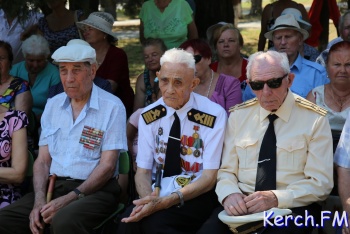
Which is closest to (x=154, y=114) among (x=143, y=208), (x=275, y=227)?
(x=143, y=208)

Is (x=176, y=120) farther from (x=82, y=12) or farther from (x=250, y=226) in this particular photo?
(x=82, y=12)

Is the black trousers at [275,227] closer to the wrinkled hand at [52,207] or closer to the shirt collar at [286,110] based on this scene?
the shirt collar at [286,110]

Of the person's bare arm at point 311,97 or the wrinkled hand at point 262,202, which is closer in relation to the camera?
the wrinkled hand at point 262,202

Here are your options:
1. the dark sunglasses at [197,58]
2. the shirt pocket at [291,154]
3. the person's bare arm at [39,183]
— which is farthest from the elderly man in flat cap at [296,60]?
the person's bare arm at [39,183]

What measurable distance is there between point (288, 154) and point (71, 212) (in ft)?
5.05

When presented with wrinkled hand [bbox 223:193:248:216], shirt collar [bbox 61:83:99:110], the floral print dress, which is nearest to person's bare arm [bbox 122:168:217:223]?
wrinkled hand [bbox 223:193:248:216]

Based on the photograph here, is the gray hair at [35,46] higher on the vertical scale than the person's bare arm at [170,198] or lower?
higher

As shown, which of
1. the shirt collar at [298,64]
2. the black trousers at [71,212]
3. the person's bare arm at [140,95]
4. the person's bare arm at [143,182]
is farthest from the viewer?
the person's bare arm at [140,95]

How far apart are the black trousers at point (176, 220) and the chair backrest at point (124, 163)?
63cm

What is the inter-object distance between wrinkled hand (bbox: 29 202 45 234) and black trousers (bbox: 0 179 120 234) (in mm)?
110

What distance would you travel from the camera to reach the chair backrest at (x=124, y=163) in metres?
5.05

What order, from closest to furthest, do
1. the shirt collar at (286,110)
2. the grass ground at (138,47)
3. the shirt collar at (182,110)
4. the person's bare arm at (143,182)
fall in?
the shirt collar at (286,110) → the person's bare arm at (143,182) → the shirt collar at (182,110) → the grass ground at (138,47)

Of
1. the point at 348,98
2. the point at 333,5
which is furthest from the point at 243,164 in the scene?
the point at 333,5

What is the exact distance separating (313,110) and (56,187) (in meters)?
1.97
